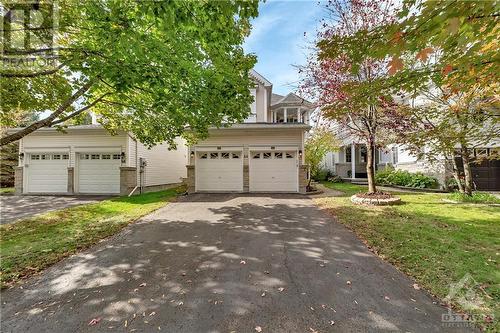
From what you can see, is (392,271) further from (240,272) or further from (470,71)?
(470,71)

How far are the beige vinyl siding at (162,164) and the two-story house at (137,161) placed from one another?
90 cm

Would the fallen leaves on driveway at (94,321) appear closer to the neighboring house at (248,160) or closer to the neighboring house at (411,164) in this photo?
the neighboring house at (411,164)

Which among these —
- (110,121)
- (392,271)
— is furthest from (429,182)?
(110,121)

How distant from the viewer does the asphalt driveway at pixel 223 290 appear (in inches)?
108

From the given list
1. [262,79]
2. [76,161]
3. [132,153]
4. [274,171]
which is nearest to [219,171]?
[274,171]

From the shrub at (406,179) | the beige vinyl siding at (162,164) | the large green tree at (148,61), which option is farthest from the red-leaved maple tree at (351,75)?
the beige vinyl siding at (162,164)

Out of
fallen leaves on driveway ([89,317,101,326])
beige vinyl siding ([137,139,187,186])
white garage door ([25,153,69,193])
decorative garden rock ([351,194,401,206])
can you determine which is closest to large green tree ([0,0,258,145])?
fallen leaves on driveway ([89,317,101,326])

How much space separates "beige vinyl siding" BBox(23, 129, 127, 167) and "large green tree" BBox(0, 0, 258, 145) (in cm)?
573

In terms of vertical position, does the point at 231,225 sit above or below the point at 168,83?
below

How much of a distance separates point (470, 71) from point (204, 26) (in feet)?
13.6

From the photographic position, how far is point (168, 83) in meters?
5.52

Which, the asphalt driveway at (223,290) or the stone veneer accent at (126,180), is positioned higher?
the stone veneer accent at (126,180)

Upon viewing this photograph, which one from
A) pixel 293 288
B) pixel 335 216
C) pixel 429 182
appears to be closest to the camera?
pixel 293 288

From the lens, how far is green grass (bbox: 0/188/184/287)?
14.5 ft
